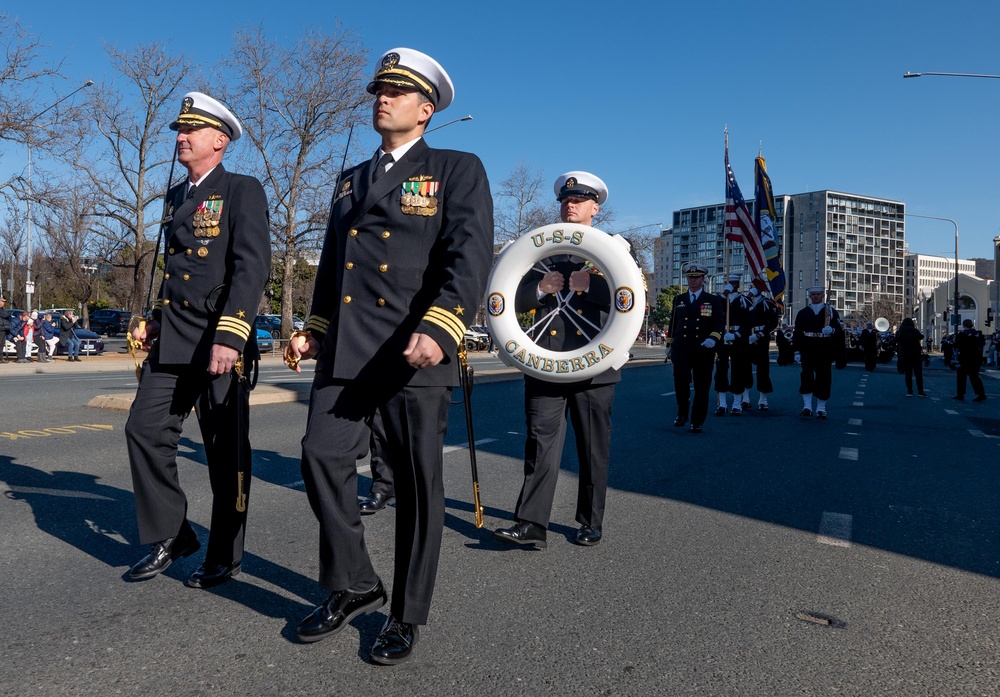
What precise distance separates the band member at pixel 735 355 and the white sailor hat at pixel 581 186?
24.0 feet

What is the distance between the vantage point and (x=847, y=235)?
19600 cm

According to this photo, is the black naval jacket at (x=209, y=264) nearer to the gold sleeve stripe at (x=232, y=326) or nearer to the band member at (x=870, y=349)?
the gold sleeve stripe at (x=232, y=326)

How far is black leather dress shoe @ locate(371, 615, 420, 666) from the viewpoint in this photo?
2906 millimetres

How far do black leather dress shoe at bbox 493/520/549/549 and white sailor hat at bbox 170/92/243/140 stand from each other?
231cm

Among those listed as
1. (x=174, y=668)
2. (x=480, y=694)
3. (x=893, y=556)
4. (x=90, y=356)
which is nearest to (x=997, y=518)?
(x=893, y=556)

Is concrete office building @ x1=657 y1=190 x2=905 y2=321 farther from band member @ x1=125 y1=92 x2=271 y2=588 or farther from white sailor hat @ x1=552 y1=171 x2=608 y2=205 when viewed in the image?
band member @ x1=125 y1=92 x2=271 y2=588

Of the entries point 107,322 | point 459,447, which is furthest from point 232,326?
point 107,322

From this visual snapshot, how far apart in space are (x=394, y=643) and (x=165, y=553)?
1378 mm

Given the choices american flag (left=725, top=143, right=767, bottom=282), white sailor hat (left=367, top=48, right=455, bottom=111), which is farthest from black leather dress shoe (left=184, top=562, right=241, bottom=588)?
american flag (left=725, top=143, right=767, bottom=282)

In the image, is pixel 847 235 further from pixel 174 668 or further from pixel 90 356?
pixel 174 668

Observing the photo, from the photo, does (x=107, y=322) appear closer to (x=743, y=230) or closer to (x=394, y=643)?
(x=743, y=230)

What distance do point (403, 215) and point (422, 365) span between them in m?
0.56

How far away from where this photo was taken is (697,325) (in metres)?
10.2

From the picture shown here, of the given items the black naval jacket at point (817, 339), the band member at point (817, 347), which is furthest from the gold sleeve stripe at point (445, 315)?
the black naval jacket at point (817, 339)
